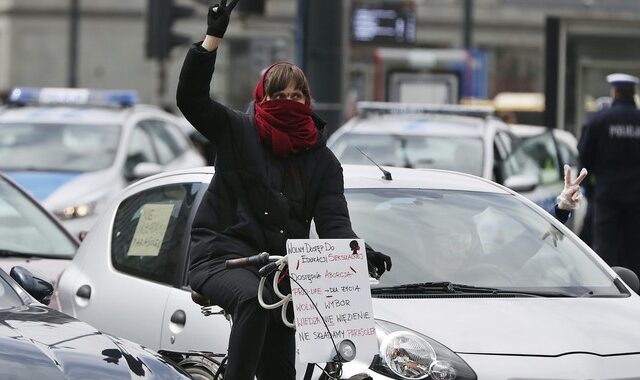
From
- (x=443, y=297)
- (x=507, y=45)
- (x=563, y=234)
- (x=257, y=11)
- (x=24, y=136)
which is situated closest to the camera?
(x=443, y=297)

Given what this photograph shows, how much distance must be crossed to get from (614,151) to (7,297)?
285 inches

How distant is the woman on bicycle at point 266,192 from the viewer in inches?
229

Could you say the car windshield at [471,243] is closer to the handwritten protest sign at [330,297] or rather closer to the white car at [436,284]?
the white car at [436,284]

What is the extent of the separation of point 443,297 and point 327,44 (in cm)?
773

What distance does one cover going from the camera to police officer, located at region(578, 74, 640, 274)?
39.4 ft

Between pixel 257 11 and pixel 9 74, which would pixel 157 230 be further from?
pixel 9 74

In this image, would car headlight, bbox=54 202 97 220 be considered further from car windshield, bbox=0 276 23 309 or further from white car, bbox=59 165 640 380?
car windshield, bbox=0 276 23 309

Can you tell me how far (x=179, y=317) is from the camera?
22.7ft

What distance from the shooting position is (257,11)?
1365 centimetres

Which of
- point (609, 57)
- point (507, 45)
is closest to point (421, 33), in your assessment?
point (507, 45)

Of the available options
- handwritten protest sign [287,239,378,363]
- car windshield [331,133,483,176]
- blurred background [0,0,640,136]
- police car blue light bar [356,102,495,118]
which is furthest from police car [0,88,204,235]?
handwritten protest sign [287,239,378,363]

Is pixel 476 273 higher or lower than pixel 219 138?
lower

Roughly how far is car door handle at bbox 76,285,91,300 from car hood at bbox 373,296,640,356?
181cm

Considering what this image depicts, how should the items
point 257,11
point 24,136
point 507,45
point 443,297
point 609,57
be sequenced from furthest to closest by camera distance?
point 507,45
point 609,57
point 24,136
point 257,11
point 443,297
